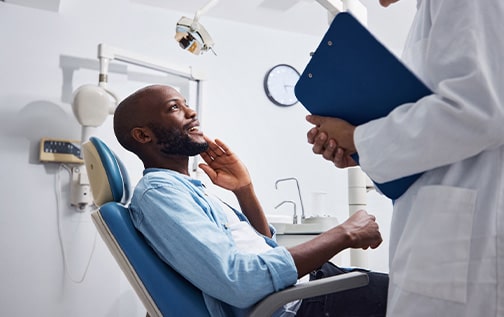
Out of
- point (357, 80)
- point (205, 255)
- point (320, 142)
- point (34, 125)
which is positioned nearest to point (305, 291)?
point (205, 255)

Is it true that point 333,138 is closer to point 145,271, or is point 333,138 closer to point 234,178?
point 145,271

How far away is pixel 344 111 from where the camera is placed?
95 cm

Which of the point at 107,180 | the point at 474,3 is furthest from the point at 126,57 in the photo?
the point at 474,3

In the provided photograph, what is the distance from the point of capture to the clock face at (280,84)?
3367mm

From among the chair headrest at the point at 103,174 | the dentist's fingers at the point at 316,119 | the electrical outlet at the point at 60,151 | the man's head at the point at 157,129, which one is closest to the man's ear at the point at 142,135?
the man's head at the point at 157,129

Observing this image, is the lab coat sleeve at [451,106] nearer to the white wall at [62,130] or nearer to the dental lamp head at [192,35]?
the dental lamp head at [192,35]

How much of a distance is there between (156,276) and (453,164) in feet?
2.16

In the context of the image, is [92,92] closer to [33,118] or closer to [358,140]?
[33,118]

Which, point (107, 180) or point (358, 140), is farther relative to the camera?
point (107, 180)

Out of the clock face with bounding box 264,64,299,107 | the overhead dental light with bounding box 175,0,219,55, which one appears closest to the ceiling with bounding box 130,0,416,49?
the clock face with bounding box 264,64,299,107

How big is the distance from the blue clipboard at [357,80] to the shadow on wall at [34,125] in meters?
2.06

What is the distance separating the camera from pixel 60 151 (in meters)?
2.59

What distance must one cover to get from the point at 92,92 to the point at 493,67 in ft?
7.10

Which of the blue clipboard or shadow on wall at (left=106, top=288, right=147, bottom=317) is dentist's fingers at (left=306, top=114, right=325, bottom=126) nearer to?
the blue clipboard
